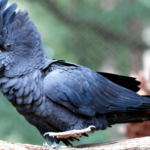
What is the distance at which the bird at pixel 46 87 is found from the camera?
64.8 inches

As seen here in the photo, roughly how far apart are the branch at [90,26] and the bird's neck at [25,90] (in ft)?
7.60

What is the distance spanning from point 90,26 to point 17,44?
235cm

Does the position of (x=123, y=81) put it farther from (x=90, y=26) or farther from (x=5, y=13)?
(x=90, y=26)

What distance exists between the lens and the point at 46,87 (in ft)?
5.38

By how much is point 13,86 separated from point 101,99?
0.75 metres

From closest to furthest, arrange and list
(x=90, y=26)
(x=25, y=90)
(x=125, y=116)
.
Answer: (x=25, y=90) < (x=125, y=116) < (x=90, y=26)

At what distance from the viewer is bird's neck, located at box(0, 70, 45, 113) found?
164 cm

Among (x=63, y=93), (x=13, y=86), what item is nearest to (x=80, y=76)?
(x=63, y=93)

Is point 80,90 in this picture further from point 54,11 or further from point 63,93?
point 54,11

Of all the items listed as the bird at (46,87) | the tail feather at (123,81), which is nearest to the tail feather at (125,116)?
the bird at (46,87)

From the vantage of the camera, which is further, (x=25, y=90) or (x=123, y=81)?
(x=123, y=81)

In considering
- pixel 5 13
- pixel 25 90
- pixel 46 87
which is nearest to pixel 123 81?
pixel 46 87

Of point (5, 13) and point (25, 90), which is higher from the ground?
point (5, 13)

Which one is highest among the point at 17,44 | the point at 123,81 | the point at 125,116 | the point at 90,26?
the point at 90,26
